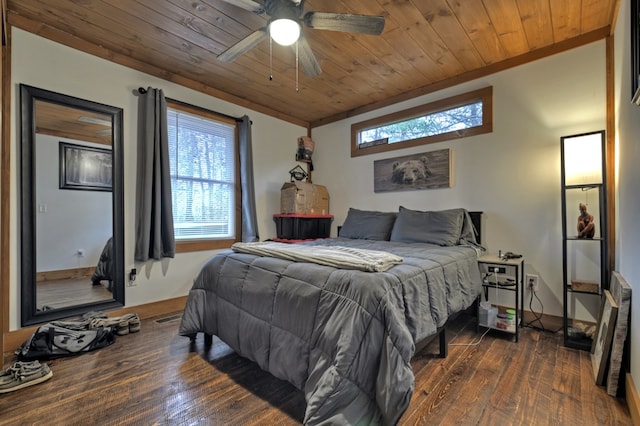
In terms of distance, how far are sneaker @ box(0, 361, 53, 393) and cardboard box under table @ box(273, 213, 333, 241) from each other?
259 cm

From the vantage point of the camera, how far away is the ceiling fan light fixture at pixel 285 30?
187 cm

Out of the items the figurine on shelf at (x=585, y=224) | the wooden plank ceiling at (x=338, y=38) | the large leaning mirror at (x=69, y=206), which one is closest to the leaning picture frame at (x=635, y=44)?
the wooden plank ceiling at (x=338, y=38)

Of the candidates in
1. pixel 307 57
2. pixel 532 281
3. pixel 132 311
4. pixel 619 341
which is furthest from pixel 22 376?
pixel 532 281

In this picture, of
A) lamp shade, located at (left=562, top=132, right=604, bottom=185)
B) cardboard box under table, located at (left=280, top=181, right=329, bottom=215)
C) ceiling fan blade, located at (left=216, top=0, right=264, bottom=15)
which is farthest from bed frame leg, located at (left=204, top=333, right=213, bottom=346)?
lamp shade, located at (left=562, top=132, right=604, bottom=185)

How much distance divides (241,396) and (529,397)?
1.58m

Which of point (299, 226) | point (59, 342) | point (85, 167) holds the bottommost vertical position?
point (59, 342)

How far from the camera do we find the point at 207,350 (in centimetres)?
221

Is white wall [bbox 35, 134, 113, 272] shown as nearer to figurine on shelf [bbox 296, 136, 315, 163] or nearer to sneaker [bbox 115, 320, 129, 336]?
sneaker [bbox 115, 320, 129, 336]

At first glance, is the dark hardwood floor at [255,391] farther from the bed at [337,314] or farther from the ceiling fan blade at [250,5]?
the ceiling fan blade at [250,5]

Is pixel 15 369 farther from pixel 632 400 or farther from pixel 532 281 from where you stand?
pixel 532 281

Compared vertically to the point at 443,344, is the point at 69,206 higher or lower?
higher

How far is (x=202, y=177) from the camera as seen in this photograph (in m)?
3.51

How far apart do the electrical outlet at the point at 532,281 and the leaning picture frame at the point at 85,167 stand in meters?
3.99

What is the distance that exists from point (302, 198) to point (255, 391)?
2.70 metres
